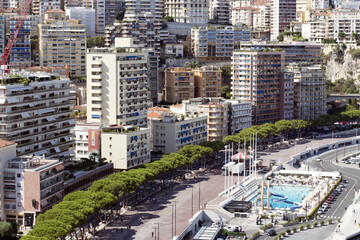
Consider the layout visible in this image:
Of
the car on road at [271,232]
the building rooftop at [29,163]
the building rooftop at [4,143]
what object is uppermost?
the building rooftop at [4,143]

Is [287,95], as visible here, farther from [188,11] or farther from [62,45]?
[188,11]

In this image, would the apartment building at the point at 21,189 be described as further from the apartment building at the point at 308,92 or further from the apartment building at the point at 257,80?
the apartment building at the point at 308,92

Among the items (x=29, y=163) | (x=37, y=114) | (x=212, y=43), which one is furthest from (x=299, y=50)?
(x=29, y=163)

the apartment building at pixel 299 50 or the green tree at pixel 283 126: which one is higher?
the apartment building at pixel 299 50

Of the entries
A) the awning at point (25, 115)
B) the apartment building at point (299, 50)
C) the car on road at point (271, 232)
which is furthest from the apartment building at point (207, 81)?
the car on road at point (271, 232)

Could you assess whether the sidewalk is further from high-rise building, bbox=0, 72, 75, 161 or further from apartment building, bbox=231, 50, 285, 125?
apartment building, bbox=231, 50, 285, 125

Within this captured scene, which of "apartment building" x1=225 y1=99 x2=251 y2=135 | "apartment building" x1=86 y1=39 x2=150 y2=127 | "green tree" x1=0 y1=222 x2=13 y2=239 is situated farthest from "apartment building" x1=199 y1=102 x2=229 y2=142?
"green tree" x1=0 y1=222 x2=13 y2=239
